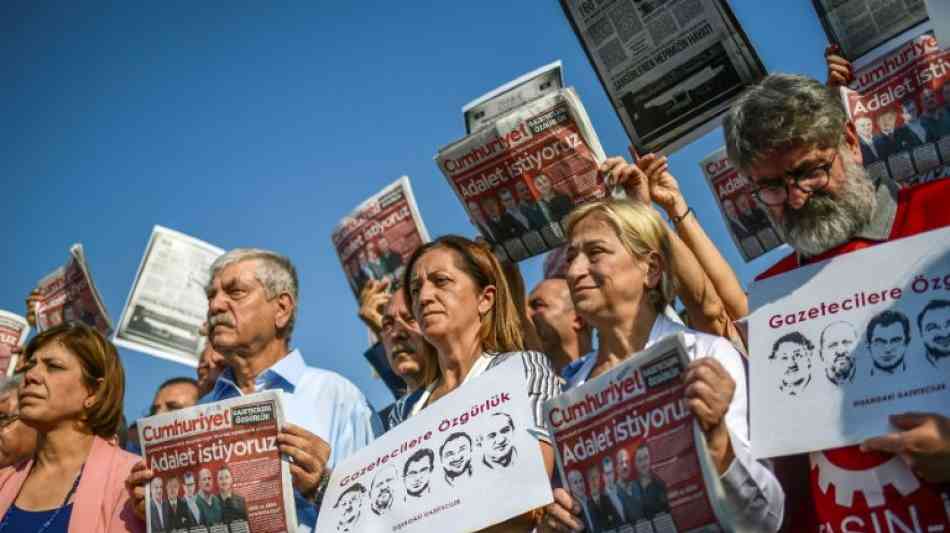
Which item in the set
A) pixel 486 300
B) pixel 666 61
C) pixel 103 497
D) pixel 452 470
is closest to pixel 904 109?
pixel 666 61

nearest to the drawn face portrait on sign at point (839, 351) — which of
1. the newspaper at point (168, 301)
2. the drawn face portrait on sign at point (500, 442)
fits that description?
the drawn face portrait on sign at point (500, 442)

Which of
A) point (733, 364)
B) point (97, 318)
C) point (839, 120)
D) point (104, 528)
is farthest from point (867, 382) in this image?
point (97, 318)

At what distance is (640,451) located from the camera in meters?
2.60

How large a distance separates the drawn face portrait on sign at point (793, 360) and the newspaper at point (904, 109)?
183cm

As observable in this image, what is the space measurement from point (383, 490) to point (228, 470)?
62 cm

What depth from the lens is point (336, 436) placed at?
4.27 meters

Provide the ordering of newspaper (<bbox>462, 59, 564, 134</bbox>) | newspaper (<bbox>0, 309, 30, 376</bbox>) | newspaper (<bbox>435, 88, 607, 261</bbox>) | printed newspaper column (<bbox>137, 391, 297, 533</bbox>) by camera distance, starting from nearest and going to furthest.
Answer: printed newspaper column (<bbox>137, 391, 297, 533</bbox>) → newspaper (<bbox>435, 88, 607, 261</bbox>) → newspaper (<bbox>462, 59, 564, 134</bbox>) → newspaper (<bbox>0, 309, 30, 376</bbox>)

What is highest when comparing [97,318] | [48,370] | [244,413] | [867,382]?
[97,318]

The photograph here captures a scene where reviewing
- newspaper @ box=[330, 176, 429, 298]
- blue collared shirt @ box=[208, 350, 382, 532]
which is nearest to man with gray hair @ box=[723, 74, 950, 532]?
blue collared shirt @ box=[208, 350, 382, 532]

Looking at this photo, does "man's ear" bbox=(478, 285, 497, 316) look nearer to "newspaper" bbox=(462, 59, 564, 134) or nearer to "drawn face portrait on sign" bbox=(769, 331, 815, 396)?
"newspaper" bbox=(462, 59, 564, 134)

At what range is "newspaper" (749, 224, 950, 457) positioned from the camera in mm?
2504

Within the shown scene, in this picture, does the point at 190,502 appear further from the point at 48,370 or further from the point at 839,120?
the point at 839,120

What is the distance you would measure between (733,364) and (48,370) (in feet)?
10.8

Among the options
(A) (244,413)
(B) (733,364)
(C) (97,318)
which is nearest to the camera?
(B) (733,364)
